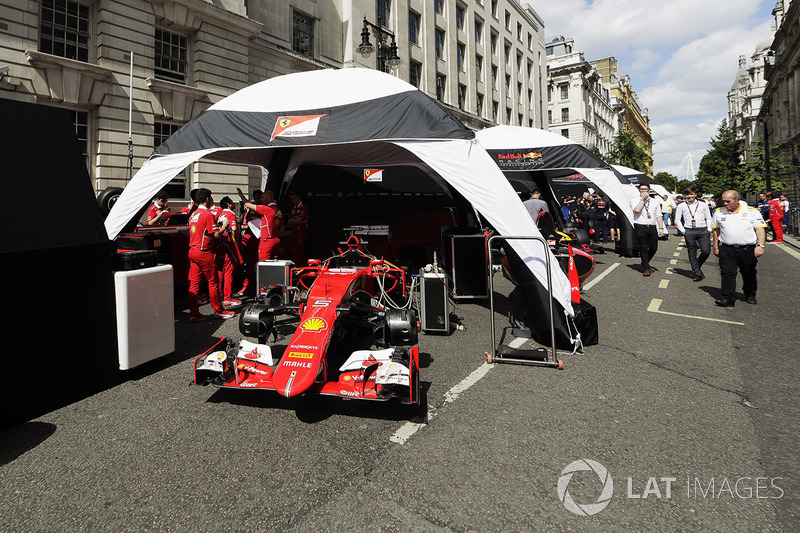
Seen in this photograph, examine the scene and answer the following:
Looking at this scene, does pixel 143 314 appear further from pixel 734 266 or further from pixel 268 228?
pixel 734 266

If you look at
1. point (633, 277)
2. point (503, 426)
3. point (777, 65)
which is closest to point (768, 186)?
point (633, 277)

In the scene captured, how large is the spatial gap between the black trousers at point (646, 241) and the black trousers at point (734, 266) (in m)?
3.16

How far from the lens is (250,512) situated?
233cm

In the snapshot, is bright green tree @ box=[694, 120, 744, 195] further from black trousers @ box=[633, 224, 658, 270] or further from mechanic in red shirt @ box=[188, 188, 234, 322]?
mechanic in red shirt @ box=[188, 188, 234, 322]

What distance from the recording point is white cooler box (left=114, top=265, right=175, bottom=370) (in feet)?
13.4

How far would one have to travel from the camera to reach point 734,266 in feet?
23.9

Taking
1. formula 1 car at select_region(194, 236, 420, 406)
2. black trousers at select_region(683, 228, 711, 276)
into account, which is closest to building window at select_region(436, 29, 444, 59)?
black trousers at select_region(683, 228, 711, 276)

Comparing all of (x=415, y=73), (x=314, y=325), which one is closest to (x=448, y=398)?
(x=314, y=325)

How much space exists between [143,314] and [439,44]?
36.2 metres

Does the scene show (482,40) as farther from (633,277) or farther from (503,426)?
(503,426)

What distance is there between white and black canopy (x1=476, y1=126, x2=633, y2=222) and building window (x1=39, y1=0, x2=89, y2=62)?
14.3m

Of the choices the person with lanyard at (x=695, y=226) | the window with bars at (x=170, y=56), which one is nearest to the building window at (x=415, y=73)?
the window with bars at (x=170, y=56)

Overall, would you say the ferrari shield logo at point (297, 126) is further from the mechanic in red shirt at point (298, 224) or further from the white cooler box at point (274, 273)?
the mechanic in red shirt at point (298, 224)

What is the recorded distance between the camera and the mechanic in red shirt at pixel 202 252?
21.3 ft
